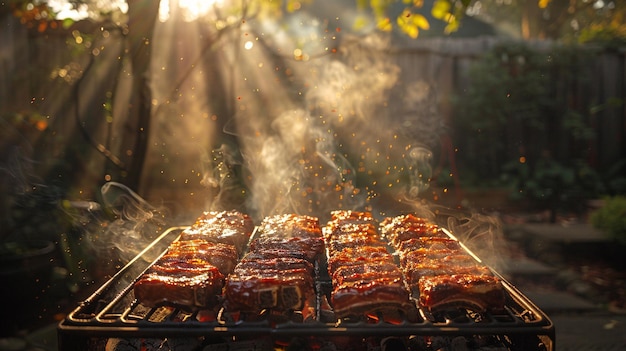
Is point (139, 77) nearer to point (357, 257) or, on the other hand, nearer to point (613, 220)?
point (357, 257)

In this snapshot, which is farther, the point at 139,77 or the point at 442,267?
the point at 139,77

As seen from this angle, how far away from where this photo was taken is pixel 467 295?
295cm

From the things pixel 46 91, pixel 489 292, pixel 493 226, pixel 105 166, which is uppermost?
pixel 46 91

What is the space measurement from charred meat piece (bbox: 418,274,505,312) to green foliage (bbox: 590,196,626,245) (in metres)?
5.74

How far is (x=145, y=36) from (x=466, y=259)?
4228 mm

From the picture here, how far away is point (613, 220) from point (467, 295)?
5986 mm

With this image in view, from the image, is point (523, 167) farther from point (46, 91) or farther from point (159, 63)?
point (46, 91)

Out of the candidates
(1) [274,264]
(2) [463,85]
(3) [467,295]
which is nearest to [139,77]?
(1) [274,264]

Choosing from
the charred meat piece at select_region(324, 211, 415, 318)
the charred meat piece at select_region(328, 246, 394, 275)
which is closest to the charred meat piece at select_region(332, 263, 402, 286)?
the charred meat piece at select_region(324, 211, 415, 318)

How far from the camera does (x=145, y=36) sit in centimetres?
574

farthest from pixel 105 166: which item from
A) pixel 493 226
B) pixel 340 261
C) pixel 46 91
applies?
pixel 493 226

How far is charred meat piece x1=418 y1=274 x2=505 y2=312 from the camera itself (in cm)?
295

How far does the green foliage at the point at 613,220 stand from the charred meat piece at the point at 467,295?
226 inches

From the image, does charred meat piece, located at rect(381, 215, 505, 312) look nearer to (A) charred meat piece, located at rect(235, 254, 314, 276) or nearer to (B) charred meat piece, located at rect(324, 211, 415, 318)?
(B) charred meat piece, located at rect(324, 211, 415, 318)
